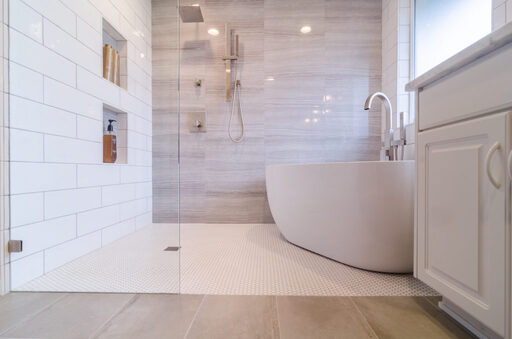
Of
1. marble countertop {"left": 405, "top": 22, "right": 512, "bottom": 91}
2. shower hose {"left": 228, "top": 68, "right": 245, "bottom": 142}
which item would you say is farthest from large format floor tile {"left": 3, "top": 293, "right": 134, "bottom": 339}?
shower hose {"left": 228, "top": 68, "right": 245, "bottom": 142}

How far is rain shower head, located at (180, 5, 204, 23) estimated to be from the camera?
224 centimetres

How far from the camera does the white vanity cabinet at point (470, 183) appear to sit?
26.2 inches

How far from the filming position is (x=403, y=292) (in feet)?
3.76

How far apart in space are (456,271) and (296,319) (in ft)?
1.76

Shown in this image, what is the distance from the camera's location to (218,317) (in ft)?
3.09

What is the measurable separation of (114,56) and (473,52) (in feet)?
6.31

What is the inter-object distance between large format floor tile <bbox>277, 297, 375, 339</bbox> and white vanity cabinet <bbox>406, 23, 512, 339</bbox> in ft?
0.99

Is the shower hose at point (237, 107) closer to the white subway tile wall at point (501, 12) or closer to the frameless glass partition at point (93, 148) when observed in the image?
the frameless glass partition at point (93, 148)

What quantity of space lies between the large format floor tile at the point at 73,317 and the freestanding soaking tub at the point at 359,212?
1.05 metres

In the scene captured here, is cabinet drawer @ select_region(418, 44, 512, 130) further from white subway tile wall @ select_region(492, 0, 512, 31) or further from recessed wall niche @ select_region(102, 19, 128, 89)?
recessed wall niche @ select_region(102, 19, 128, 89)

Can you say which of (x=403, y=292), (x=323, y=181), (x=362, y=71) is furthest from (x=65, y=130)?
(x=362, y=71)

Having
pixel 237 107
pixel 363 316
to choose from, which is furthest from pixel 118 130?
pixel 363 316

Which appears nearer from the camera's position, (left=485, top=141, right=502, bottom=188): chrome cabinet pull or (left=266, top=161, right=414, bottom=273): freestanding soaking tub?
(left=485, top=141, right=502, bottom=188): chrome cabinet pull

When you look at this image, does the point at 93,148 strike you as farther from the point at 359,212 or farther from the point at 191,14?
the point at 359,212
